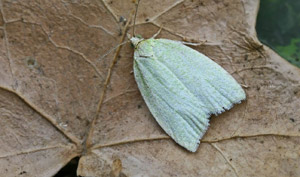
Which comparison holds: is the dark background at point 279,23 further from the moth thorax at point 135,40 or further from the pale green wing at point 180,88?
the moth thorax at point 135,40

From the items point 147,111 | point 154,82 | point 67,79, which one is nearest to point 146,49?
point 154,82

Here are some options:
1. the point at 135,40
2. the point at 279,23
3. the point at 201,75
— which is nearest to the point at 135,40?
the point at 135,40

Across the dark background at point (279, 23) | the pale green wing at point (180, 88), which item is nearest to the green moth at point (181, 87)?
the pale green wing at point (180, 88)

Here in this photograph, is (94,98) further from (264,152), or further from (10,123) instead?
(264,152)

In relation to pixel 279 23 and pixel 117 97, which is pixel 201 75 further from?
pixel 279 23

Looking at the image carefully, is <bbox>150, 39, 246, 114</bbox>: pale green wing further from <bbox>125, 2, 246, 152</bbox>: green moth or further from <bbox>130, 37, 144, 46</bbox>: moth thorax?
<bbox>130, 37, 144, 46</bbox>: moth thorax
